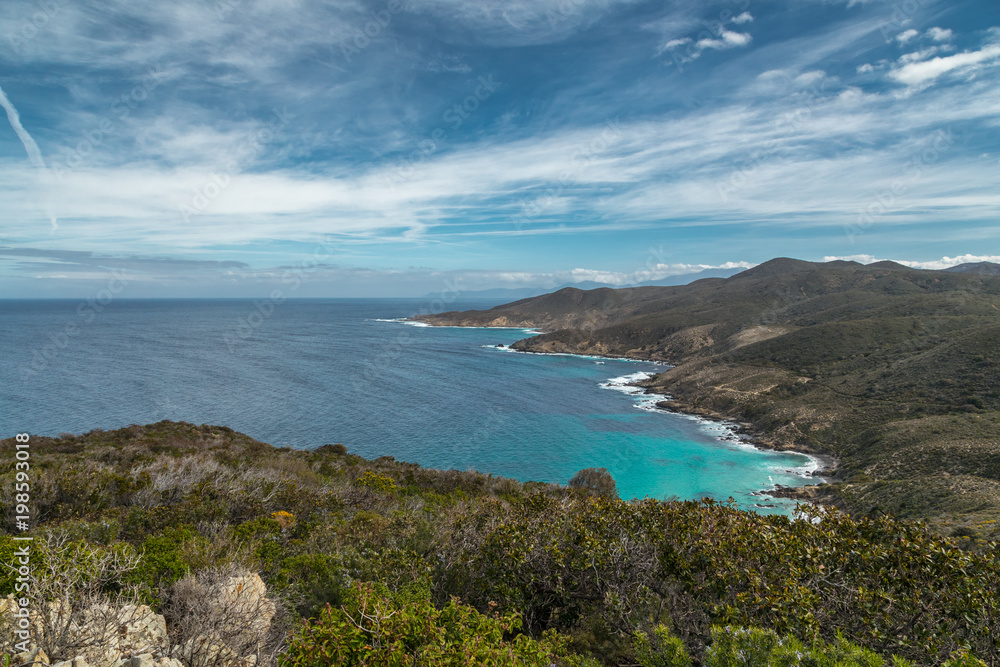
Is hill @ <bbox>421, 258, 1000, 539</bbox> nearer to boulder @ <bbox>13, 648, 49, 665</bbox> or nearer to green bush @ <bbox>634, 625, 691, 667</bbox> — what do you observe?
green bush @ <bbox>634, 625, 691, 667</bbox>

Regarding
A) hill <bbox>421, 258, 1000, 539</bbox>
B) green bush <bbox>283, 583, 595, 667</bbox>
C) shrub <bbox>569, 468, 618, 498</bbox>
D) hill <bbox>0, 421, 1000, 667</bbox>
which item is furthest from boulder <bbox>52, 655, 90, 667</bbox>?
shrub <bbox>569, 468, 618, 498</bbox>

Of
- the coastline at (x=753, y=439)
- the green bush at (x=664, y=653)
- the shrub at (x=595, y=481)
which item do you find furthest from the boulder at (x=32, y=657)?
the coastline at (x=753, y=439)

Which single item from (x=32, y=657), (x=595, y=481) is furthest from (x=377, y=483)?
(x=595, y=481)

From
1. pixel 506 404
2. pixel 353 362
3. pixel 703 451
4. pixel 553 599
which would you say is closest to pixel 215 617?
pixel 553 599

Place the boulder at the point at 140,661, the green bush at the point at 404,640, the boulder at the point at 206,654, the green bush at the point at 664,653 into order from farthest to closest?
the green bush at the point at 664,653 < the boulder at the point at 206,654 < the boulder at the point at 140,661 < the green bush at the point at 404,640

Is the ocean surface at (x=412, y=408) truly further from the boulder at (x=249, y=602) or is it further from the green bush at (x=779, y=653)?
the boulder at (x=249, y=602)

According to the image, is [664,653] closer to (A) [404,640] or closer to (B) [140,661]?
(A) [404,640]
